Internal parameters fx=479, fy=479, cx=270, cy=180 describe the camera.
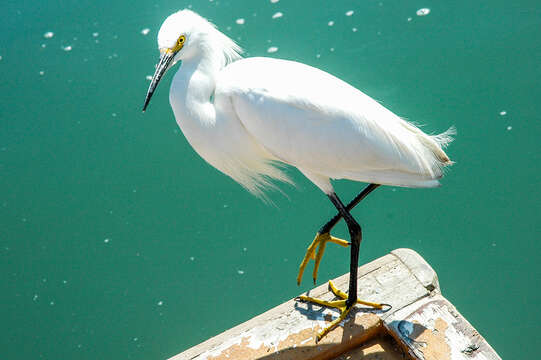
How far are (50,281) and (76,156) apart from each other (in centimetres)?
83

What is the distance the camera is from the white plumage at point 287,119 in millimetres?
1350

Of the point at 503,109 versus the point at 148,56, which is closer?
the point at 503,109

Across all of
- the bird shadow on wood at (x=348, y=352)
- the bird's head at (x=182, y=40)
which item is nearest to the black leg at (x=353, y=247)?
the bird shadow on wood at (x=348, y=352)

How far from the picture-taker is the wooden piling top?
4.52 ft

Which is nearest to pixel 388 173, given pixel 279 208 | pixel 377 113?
pixel 377 113

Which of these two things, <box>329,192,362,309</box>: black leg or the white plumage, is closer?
the white plumage

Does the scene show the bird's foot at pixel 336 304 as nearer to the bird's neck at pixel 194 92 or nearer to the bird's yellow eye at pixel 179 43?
the bird's neck at pixel 194 92

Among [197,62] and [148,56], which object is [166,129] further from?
[197,62]

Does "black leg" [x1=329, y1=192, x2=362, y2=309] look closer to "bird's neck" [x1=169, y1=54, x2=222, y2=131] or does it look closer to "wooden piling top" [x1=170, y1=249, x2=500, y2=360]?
"wooden piling top" [x1=170, y1=249, x2=500, y2=360]


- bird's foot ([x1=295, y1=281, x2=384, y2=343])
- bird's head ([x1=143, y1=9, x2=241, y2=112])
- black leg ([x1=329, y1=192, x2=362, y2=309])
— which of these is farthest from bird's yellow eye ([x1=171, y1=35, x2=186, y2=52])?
bird's foot ([x1=295, y1=281, x2=384, y2=343])

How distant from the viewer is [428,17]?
3.26 meters

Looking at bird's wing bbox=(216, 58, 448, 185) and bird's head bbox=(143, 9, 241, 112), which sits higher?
bird's head bbox=(143, 9, 241, 112)

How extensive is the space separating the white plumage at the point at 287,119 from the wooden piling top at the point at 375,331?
1.25ft

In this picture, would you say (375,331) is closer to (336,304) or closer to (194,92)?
(336,304)
